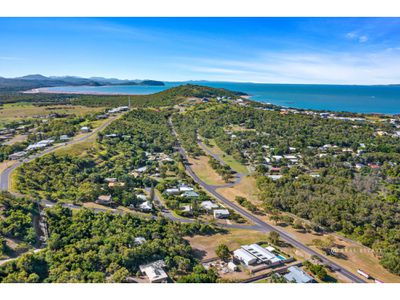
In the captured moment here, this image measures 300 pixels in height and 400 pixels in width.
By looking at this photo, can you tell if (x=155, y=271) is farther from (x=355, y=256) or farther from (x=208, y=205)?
(x=355, y=256)

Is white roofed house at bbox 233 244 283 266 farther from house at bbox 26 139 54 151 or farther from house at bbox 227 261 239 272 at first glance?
house at bbox 26 139 54 151

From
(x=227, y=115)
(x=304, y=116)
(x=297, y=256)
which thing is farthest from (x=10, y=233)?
(x=304, y=116)

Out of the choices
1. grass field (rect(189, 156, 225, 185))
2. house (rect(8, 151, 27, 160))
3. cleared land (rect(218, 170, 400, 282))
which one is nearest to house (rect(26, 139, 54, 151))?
house (rect(8, 151, 27, 160))

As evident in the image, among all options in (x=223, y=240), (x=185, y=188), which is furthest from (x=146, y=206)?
(x=223, y=240)

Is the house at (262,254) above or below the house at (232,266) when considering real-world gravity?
above

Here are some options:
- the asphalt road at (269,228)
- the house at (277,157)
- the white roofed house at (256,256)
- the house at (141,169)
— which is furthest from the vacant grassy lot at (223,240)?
the house at (277,157)

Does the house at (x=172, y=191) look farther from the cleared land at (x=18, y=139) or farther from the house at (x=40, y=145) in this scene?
the cleared land at (x=18, y=139)

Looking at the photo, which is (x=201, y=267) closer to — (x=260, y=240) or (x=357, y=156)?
(x=260, y=240)
